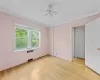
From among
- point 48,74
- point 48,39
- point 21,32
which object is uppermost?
point 21,32

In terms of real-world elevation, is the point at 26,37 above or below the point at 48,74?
above

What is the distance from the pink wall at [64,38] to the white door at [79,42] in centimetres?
110

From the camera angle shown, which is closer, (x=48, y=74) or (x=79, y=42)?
(x=48, y=74)

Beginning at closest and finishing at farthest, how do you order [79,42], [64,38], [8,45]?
[8,45] < [64,38] < [79,42]

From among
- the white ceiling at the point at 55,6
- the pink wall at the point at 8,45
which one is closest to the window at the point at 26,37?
the pink wall at the point at 8,45

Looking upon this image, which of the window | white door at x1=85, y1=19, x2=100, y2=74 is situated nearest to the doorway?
white door at x1=85, y1=19, x2=100, y2=74

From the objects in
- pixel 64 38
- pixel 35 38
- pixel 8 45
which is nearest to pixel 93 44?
pixel 64 38

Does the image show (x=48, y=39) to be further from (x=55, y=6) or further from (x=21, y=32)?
(x=55, y=6)

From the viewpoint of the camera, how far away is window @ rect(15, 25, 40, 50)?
346cm

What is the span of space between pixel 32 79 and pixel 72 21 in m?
3.35

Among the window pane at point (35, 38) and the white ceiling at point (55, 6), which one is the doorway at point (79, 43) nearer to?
the white ceiling at point (55, 6)

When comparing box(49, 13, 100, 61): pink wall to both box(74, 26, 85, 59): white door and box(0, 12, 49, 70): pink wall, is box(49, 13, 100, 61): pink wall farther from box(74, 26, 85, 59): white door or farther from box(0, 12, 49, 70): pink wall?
box(0, 12, 49, 70): pink wall

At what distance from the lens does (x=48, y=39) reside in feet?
17.9

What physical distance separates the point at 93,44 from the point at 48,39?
332 centimetres
